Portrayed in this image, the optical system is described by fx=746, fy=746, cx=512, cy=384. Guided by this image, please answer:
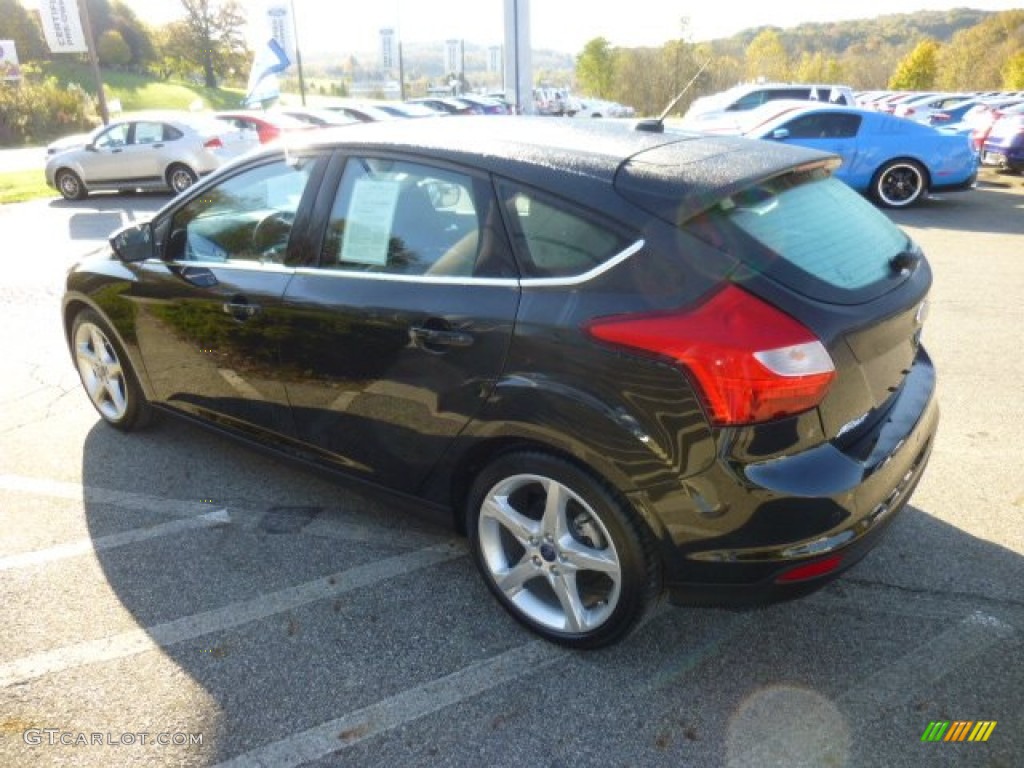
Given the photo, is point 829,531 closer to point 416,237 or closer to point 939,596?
point 939,596

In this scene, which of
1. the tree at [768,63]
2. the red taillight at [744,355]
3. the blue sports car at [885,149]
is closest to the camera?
the red taillight at [744,355]

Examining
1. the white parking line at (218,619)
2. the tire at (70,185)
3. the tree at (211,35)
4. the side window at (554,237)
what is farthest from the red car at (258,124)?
the tree at (211,35)

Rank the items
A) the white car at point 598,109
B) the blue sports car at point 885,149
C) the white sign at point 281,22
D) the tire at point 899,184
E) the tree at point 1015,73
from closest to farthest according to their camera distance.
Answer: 1. the blue sports car at point 885,149
2. the tire at point 899,184
3. the white sign at point 281,22
4. the white car at point 598,109
5. the tree at point 1015,73

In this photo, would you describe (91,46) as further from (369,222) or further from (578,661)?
(578,661)

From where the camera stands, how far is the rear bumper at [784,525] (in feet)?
6.59

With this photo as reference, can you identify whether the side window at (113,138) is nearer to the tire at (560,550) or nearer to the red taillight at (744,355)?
the tire at (560,550)

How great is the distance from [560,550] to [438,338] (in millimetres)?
787

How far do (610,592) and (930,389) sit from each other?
1.34m

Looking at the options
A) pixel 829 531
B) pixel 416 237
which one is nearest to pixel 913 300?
pixel 829 531

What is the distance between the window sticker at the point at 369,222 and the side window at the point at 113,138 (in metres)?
13.7

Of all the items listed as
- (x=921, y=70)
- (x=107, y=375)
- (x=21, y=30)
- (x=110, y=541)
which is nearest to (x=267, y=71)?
(x=107, y=375)

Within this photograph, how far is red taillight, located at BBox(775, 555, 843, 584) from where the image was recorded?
2.08 m

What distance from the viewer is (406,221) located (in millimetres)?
2643

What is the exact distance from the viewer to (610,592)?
7.86ft
